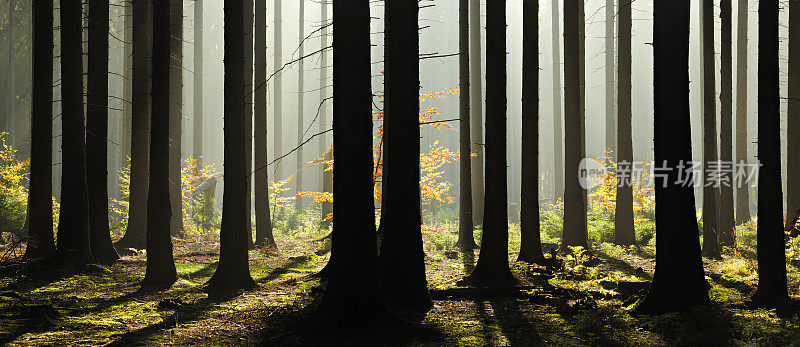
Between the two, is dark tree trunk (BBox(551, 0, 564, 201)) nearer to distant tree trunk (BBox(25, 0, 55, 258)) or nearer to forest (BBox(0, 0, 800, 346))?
forest (BBox(0, 0, 800, 346))

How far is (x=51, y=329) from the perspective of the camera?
6.42 metres

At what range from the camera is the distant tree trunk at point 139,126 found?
527 inches

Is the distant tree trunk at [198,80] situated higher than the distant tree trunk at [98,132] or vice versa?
the distant tree trunk at [198,80]

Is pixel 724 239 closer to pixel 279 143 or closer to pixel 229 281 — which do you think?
pixel 229 281

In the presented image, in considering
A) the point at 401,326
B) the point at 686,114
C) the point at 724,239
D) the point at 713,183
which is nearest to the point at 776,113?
the point at 686,114

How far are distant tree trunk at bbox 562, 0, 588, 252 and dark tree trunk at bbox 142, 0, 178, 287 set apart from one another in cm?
864

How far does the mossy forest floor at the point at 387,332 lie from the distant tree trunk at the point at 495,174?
0.56 meters

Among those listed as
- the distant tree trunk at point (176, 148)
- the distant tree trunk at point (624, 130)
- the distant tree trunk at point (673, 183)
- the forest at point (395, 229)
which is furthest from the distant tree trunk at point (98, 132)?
the distant tree trunk at point (624, 130)

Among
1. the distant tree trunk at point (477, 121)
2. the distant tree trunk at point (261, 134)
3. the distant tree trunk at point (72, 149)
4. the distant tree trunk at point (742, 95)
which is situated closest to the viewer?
the distant tree trunk at point (72, 149)

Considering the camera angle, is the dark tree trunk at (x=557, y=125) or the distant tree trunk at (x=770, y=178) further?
the dark tree trunk at (x=557, y=125)

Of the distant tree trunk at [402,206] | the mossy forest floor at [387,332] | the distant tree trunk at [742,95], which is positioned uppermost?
the distant tree trunk at [742,95]

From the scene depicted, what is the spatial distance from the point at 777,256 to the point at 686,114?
2.42 m

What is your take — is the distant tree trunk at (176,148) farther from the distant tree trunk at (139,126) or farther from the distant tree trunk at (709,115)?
the distant tree trunk at (709,115)

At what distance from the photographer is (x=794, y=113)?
48.1 ft
